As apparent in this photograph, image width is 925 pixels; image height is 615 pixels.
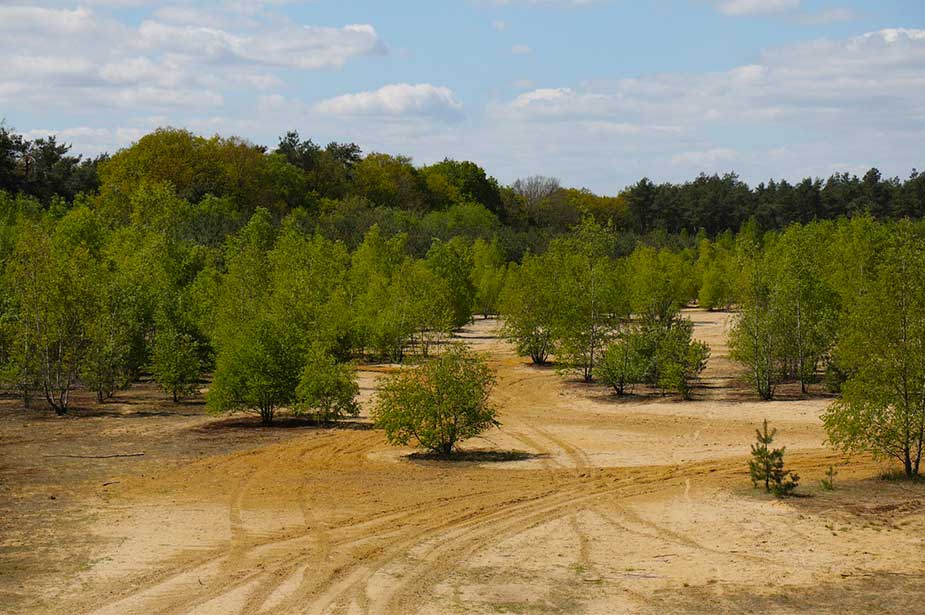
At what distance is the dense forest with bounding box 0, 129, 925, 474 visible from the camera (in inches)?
979

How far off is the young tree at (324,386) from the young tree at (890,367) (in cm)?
1548

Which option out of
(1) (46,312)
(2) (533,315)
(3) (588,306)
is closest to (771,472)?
(3) (588,306)

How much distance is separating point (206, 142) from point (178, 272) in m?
49.4

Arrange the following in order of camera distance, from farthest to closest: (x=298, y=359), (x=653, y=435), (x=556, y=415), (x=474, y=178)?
(x=474, y=178), (x=556, y=415), (x=298, y=359), (x=653, y=435)

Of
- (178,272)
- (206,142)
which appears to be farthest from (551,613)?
(206,142)

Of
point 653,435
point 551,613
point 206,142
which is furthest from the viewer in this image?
point 206,142

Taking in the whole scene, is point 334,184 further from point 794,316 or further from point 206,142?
point 794,316

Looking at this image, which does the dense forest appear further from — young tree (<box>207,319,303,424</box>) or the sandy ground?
the sandy ground

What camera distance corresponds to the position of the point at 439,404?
2742 cm

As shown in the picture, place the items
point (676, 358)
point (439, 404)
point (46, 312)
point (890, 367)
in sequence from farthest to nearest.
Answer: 1. point (676, 358)
2. point (46, 312)
3. point (439, 404)
4. point (890, 367)

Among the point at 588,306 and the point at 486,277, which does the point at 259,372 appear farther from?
the point at 486,277

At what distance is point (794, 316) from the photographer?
137ft

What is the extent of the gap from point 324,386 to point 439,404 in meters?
6.96

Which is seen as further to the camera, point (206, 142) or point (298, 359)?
point (206, 142)
